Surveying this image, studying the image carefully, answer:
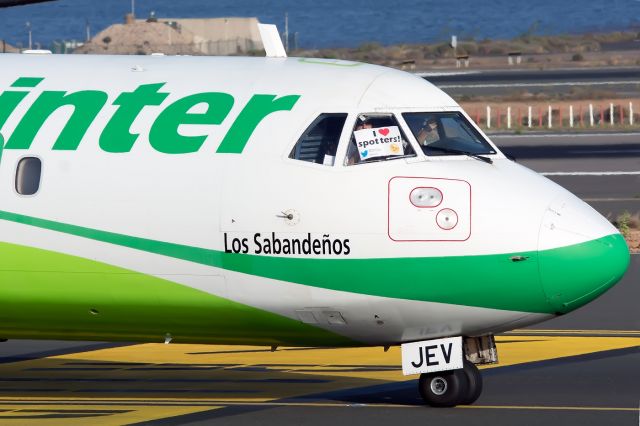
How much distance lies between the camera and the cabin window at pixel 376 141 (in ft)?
54.0

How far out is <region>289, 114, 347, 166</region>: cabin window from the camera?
16500mm

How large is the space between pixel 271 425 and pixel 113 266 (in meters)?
2.55

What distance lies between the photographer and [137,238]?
16.7 meters

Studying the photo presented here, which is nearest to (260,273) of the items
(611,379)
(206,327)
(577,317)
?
(206,327)

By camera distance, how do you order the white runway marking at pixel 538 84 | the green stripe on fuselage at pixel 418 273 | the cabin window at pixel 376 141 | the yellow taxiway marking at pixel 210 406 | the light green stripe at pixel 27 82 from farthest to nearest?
the white runway marking at pixel 538 84 → the light green stripe at pixel 27 82 → the yellow taxiway marking at pixel 210 406 → the cabin window at pixel 376 141 → the green stripe on fuselage at pixel 418 273

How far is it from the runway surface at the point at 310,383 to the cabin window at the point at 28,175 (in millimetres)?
2675

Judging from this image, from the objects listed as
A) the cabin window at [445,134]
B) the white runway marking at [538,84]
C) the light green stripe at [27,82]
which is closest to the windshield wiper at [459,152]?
the cabin window at [445,134]

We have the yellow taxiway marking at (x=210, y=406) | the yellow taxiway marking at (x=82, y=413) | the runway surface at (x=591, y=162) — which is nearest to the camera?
the yellow taxiway marking at (x=82, y=413)

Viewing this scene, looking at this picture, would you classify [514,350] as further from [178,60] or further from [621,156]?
[621,156]

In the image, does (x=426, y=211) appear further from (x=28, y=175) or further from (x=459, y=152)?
(x=28, y=175)

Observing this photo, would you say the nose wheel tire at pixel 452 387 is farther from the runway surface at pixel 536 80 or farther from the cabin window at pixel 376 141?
the runway surface at pixel 536 80

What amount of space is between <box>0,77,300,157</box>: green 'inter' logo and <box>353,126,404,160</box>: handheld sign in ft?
3.01

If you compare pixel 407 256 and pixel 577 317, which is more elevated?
pixel 407 256

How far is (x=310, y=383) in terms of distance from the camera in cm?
1919
